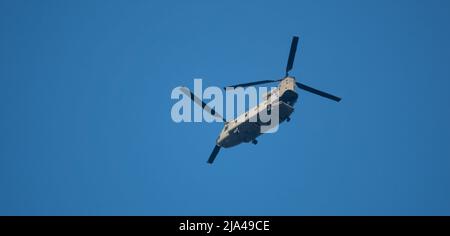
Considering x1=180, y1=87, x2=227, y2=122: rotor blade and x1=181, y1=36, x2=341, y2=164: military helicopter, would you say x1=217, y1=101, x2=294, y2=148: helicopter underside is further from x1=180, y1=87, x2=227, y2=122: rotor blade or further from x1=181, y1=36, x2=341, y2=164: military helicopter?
x1=180, y1=87, x2=227, y2=122: rotor blade

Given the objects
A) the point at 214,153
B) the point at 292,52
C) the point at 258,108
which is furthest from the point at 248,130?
the point at 292,52

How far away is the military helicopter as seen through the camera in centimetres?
3972

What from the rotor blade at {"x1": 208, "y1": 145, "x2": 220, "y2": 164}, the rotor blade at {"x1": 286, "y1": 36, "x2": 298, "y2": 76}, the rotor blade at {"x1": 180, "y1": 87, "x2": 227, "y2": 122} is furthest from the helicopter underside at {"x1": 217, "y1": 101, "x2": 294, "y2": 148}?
the rotor blade at {"x1": 286, "y1": 36, "x2": 298, "y2": 76}

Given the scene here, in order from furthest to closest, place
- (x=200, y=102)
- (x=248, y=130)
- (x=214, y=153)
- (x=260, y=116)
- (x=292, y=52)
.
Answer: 1. (x=214, y=153)
2. (x=200, y=102)
3. (x=248, y=130)
4. (x=260, y=116)
5. (x=292, y=52)

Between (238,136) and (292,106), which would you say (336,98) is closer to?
(292,106)

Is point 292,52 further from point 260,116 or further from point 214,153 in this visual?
point 214,153

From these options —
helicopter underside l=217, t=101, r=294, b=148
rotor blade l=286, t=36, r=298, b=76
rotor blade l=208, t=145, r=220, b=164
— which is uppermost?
rotor blade l=286, t=36, r=298, b=76

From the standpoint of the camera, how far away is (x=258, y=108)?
41594 mm

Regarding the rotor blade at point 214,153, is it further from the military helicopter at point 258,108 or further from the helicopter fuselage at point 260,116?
the helicopter fuselage at point 260,116

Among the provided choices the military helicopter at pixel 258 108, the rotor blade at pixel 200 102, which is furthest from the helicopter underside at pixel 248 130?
the rotor blade at pixel 200 102

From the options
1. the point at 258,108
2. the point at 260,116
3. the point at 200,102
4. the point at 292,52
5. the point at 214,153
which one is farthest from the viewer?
the point at 214,153

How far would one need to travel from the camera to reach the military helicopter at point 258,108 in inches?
1564

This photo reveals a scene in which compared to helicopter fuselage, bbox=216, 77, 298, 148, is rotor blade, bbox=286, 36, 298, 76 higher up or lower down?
higher up
